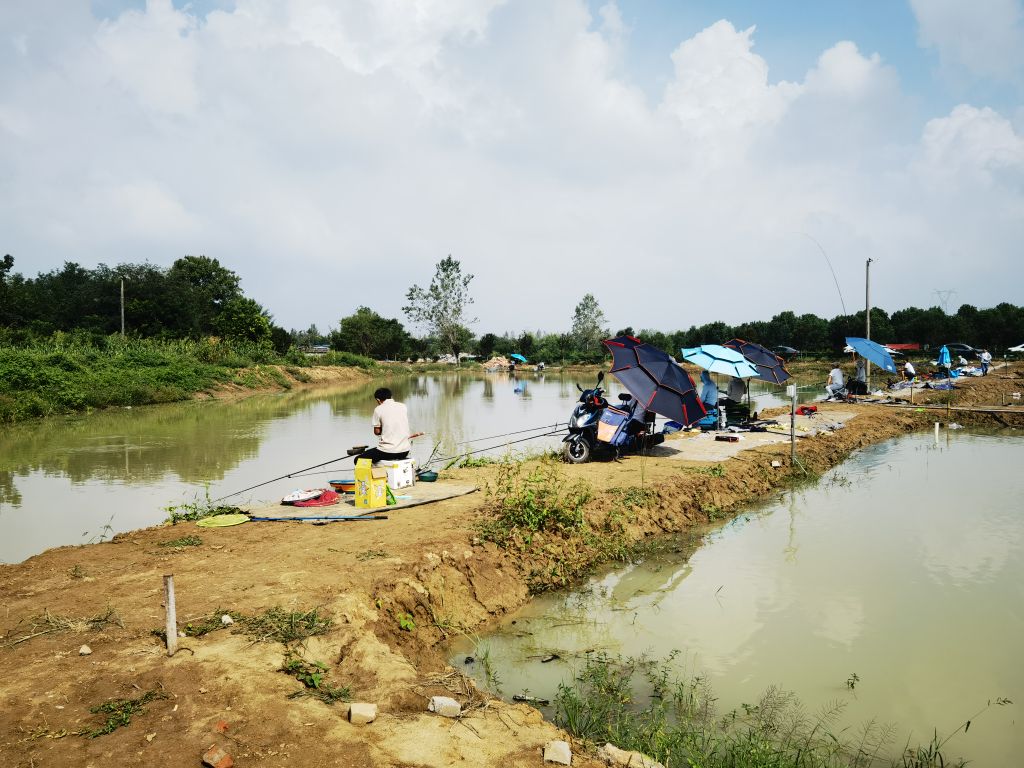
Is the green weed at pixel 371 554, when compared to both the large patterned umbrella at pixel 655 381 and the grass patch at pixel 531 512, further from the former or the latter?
the large patterned umbrella at pixel 655 381

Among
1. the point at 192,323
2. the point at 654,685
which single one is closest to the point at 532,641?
the point at 654,685

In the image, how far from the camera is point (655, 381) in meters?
10.3

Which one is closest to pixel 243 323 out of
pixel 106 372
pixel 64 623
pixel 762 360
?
pixel 106 372

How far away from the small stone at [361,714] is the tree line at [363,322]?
1345 inches

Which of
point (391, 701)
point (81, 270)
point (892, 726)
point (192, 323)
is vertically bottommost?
point (892, 726)

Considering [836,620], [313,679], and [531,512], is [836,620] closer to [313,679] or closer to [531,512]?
[531,512]

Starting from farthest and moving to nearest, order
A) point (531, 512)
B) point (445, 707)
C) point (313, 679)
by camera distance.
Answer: point (531, 512), point (313, 679), point (445, 707)

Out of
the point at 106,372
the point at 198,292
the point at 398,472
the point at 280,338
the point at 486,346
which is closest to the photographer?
the point at 398,472

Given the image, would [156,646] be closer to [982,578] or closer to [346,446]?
[982,578]

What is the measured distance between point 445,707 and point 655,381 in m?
7.68

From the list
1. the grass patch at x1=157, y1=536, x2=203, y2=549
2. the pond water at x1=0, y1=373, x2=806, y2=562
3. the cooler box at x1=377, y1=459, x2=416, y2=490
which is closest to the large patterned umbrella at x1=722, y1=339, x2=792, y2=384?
the pond water at x1=0, y1=373, x2=806, y2=562

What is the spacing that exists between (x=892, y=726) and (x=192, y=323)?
50118 millimetres

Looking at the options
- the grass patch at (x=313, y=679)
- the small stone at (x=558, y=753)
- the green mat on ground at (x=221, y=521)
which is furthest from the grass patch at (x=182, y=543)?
the small stone at (x=558, y=753)

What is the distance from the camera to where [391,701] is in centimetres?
357
